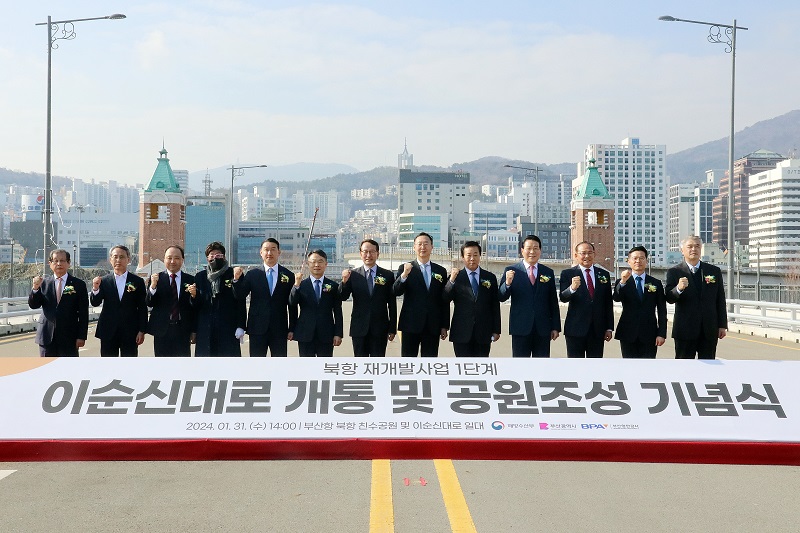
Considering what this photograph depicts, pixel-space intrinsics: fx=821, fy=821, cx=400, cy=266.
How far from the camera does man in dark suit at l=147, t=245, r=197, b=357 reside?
9078mm

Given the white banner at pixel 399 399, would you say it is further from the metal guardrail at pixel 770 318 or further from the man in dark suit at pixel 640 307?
the metal guardrail at pixel 770 318

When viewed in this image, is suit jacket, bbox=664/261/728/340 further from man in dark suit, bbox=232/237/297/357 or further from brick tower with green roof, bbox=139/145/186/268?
brick tower with green roof, bbox=139/145/186/268

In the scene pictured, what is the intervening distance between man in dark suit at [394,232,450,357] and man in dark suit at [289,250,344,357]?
74 centimetres

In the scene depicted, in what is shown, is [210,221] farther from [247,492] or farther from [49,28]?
[247,492]

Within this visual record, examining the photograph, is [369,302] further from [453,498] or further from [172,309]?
[453,498]

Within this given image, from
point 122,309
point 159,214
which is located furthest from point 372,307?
point 159,214

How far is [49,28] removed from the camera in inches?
1025

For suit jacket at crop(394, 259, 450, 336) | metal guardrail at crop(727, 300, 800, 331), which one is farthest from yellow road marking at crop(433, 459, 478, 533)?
metal guardrail at crop(727, 300, 800, 331)

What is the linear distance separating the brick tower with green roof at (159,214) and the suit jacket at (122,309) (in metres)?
62.8

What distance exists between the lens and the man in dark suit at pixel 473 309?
357 inches

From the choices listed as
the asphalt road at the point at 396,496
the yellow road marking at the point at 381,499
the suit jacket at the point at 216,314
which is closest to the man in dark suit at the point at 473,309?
the suit jacket at the point at 216,314

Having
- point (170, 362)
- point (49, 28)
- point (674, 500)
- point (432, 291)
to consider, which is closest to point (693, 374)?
point (674, 500)

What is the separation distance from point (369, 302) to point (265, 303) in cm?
115

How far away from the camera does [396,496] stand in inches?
223
